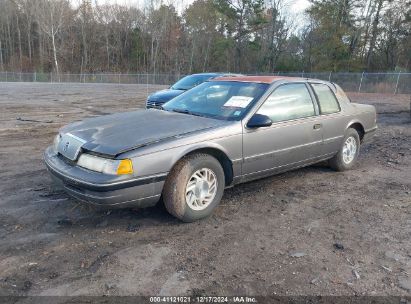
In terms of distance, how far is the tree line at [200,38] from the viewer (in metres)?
44.6

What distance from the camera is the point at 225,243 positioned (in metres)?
3.62

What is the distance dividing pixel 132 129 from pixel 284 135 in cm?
199

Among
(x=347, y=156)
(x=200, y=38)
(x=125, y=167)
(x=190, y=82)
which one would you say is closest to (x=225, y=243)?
(x=125, y=167)

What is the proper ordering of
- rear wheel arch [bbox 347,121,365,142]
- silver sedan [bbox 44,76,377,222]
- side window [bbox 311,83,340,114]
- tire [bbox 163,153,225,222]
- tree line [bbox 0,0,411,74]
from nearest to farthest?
1. silver sedan [bbox 44,76,377,222]
2. tire [bbox 163,153,225,222]
3. side window [bbox 311,83,340,114]
4. rear wheel arch [bbox 347,121,365,142]
5. tree line [bbox 0,0,411,74]

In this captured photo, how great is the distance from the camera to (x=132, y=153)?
3521 mm

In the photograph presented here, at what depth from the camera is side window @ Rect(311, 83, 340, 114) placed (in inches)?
217

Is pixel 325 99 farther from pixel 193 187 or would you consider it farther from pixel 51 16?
pixel 51 16

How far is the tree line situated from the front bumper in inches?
1785

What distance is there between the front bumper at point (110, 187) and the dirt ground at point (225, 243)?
399 mm

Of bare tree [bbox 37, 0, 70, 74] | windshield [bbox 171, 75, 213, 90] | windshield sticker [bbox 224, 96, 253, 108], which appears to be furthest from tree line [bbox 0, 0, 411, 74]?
windshield sticker [bbox 224, 96, 253, 108]

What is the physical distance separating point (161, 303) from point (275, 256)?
120cm

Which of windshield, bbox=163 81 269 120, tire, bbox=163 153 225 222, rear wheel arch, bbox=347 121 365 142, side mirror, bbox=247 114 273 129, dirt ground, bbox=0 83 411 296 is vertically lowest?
dirt ground, bbox=0 83 411 296

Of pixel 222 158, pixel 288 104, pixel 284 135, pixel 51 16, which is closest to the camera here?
pixel 222 158

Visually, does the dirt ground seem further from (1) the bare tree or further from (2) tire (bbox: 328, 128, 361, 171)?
(1) the bare tree
